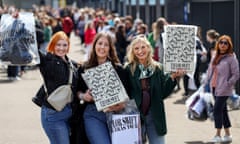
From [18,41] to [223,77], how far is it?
12.8ft

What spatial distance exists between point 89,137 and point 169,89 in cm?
96

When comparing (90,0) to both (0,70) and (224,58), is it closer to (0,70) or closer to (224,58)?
(0,70)

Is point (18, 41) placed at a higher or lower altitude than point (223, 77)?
higher

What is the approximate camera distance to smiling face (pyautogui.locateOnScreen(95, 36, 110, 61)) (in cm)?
636

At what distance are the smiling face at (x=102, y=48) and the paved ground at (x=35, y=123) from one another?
3.84m

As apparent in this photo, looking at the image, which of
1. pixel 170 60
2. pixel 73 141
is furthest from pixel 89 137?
pixel 170 60

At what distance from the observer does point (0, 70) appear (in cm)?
2020

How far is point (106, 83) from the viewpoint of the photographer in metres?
6.33

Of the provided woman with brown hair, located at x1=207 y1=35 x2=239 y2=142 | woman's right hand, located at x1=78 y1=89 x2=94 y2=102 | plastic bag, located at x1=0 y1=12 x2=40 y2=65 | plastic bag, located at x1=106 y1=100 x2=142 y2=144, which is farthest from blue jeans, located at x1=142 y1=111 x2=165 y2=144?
woman with brown hair, located at x1=207 y1=35 x2=239 y2=142

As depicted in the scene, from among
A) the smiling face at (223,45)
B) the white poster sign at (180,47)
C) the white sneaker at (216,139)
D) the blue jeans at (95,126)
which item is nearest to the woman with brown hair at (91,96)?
the blue jeans at (95,126)

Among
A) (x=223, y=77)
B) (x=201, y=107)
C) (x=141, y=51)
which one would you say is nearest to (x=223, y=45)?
(x=223, y=77)

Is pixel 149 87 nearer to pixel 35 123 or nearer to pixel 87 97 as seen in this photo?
pixel 87 97

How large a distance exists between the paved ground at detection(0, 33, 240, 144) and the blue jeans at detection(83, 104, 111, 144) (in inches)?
149

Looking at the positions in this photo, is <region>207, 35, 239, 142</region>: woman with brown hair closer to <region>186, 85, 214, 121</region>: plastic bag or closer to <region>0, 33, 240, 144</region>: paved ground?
<region>0, 33, 240, 144</region>: paved ground
